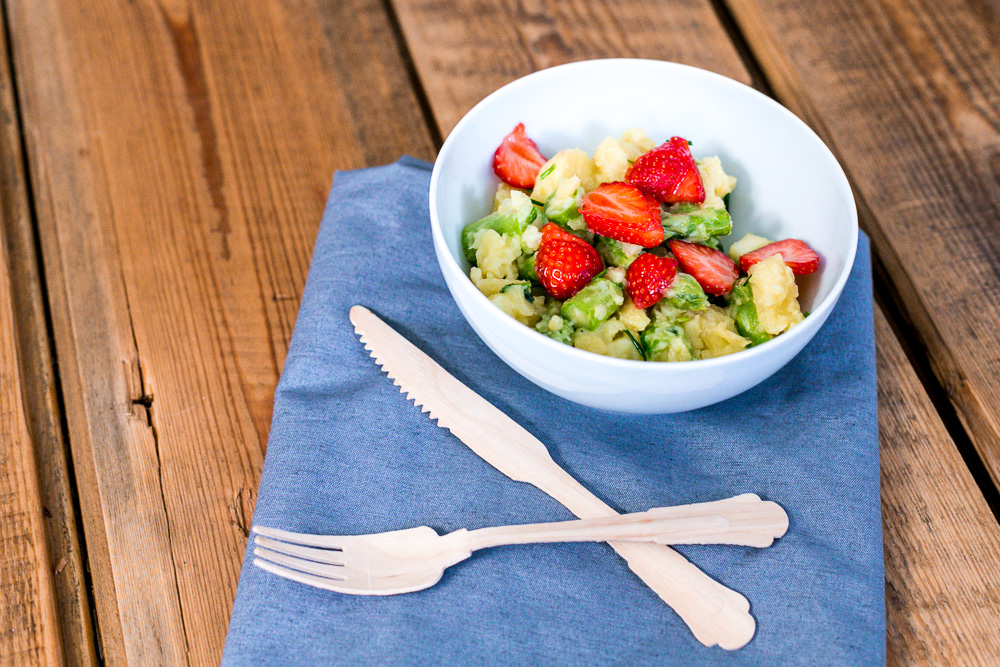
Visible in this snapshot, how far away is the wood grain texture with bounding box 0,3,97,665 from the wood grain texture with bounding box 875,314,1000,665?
1.00 metres

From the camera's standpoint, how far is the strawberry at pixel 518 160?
1.03 meters

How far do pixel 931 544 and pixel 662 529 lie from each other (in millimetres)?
376

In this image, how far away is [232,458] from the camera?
1.05m

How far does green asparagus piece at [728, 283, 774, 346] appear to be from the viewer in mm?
914

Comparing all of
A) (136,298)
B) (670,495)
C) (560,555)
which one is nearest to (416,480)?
(560,555)

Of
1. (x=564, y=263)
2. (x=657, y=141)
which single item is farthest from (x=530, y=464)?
(x=657, y=141)

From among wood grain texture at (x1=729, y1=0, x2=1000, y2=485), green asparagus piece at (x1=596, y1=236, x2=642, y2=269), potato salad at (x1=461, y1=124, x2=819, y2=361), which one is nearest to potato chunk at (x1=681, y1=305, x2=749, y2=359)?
potato salad at (x1=461, y1=124, x2=819, y2=361)

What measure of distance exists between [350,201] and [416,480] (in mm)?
454

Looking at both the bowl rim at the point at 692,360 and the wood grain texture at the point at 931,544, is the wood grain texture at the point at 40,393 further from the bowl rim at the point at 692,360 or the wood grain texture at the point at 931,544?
the wood grain texture at the point at 931,544

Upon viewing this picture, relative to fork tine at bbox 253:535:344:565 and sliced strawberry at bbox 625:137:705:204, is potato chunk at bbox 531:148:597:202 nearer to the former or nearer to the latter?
sliced strawberry at bbox 625:137:705:204

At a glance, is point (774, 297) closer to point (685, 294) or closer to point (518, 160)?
point (685, 294)

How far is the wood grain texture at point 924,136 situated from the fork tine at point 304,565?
87 cm

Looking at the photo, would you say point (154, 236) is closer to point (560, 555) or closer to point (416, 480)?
point (416, 480)

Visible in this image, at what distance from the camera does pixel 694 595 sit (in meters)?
0.86
